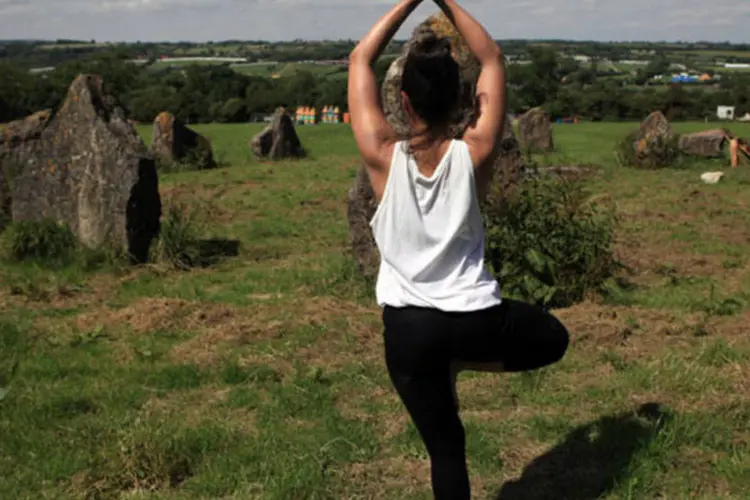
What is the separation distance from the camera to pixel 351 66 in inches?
141

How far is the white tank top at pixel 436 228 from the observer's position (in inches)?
133

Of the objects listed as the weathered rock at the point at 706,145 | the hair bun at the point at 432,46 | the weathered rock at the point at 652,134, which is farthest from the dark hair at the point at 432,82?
the weathered rock at the point at 706,145

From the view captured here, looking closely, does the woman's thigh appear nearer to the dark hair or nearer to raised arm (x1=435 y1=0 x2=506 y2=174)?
raised arm (x1=435 y1=0 x2=506 y2=174)

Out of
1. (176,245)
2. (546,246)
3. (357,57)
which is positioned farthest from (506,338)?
(176,245)

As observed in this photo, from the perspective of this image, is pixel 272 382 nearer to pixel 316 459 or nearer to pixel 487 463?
pixel 316 459

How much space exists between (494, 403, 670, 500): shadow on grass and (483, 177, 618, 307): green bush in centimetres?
251

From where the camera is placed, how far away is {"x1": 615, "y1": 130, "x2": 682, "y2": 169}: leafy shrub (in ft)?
62.3

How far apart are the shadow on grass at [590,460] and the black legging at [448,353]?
108 cm

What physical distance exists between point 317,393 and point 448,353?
268cm

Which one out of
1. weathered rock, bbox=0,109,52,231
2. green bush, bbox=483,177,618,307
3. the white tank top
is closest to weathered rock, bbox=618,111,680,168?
green bush, bbox=483,177,618,307

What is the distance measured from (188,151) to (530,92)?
135 ft

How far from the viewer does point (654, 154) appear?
19.0 metres

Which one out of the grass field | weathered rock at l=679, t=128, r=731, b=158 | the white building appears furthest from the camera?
the white building

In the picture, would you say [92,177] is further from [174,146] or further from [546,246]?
[174,146]
